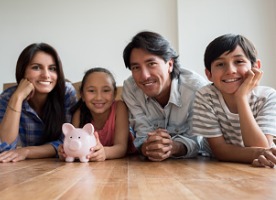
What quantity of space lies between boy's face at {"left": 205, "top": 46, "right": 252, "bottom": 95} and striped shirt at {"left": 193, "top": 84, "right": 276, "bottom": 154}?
6 centimetres

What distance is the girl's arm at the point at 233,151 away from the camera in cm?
104

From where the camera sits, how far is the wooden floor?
23.0 inches

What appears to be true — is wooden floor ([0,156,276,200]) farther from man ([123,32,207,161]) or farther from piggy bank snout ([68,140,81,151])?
man ([123,32,207,161])

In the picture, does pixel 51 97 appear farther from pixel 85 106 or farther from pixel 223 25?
pixel 223 25

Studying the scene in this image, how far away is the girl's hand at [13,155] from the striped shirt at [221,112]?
70 centimetres

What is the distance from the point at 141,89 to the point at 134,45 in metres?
0.20

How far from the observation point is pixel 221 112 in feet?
3.97

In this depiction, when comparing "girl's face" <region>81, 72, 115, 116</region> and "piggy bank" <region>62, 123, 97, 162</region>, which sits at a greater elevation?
"girl's face" <region>81, 72, 115, 116</region>

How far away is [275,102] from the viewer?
1.14 meters

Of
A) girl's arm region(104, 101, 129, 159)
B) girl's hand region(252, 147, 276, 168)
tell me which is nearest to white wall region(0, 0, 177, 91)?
girl's arm region(104, 101, 129, 159)

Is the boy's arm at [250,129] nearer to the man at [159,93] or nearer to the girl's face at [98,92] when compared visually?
the man at [159,93]

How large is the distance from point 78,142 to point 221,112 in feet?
1.80

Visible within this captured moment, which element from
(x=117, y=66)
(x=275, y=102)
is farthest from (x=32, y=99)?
(x=117, y=66)

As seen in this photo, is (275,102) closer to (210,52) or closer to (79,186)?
(210,52)
